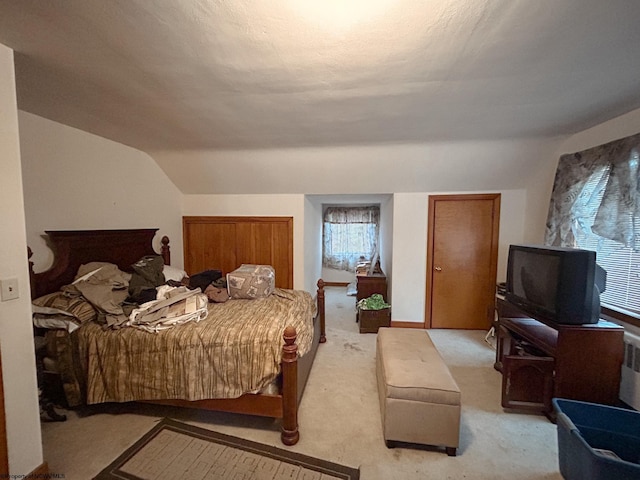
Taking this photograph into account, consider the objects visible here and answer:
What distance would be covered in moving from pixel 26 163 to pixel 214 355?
87.2 inches

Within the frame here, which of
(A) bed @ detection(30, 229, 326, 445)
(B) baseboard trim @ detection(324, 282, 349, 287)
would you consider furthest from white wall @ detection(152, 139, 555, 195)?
(B) baseboard trim @ detection(324, 282, 349, 287)

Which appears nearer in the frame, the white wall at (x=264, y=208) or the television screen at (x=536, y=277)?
the television screen at (x=536, y=277)

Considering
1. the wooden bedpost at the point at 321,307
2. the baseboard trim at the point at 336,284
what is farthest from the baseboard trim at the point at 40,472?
the baseboard trim at the point at 336,284

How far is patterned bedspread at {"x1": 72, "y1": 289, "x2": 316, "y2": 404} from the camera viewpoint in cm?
193

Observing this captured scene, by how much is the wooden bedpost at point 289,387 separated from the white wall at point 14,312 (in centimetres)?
143

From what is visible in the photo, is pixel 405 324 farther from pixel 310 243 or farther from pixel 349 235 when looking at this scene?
pixel 349 235

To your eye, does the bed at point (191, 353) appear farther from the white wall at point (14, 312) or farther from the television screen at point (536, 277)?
the television screen at point (536, 277)

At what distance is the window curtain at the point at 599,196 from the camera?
6.88ft

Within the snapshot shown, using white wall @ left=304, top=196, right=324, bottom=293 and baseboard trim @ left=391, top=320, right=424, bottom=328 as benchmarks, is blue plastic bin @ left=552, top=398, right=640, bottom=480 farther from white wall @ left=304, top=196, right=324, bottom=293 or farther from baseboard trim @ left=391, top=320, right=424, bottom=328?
white wall @ left=304, top=196, right=324, bottom=293

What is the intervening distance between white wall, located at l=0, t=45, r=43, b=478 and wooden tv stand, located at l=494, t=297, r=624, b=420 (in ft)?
10.4

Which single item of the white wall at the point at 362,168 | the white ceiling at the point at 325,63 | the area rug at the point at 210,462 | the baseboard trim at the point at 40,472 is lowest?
the area rug at the point at 210,462

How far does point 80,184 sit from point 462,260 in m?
4.60

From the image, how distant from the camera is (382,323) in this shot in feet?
12.5

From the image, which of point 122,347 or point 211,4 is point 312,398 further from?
point 211,4
